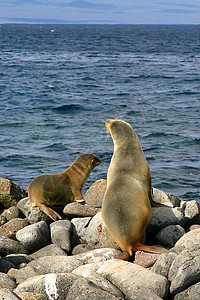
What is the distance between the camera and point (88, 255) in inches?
231

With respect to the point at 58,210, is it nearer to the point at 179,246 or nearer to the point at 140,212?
the point at 140,212

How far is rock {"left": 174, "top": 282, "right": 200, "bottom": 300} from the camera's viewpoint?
4.41m

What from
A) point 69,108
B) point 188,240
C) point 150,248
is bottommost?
point 69,108

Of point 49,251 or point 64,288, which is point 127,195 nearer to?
point 49,251

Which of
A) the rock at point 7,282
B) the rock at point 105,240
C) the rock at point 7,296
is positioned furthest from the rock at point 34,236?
the rock at point 7,296

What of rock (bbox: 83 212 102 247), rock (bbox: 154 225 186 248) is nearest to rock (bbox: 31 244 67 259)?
rock (bbox: 83 212 102 247)

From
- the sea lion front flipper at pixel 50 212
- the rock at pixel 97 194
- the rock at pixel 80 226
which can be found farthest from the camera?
the rock at pixel 97 194

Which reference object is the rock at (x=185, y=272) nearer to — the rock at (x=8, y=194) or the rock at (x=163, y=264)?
the rock at (x=163, y=264)

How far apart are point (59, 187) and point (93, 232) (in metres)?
1.65

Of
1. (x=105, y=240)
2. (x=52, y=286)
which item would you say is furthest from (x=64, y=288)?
(x=105, y=240)

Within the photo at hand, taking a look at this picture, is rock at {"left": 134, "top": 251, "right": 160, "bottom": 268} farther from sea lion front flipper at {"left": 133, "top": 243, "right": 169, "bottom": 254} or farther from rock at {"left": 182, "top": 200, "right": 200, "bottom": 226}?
rock at {"left": 182, "top": 200, "right": 200, "bottom": 226}

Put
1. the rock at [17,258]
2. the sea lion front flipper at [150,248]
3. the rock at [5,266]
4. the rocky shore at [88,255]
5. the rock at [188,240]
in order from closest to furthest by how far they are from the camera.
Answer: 1. the rocky shore at [88,255]
2. the rock at [188,240]
3. the sea lion front flipper at [150,248]
4. the rock at [5,266]
5. the rock at [17,258]

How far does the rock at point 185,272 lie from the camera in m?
4.57

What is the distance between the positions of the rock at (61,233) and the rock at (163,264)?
78.5 inches
